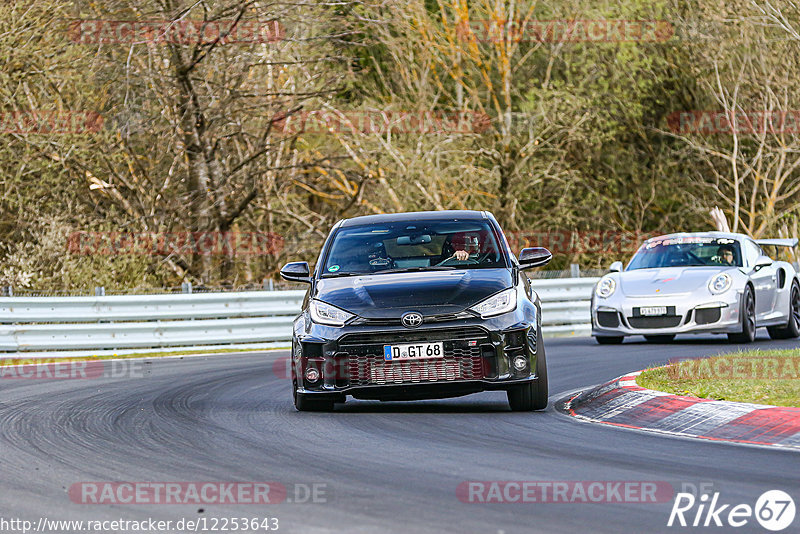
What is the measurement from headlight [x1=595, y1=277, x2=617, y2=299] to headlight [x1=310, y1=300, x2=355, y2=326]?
7926 millimetres

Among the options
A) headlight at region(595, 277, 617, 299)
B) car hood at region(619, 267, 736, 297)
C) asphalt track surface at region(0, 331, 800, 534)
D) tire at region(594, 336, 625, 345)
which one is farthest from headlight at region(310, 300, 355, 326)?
tire at region(594, 336, 625, 345)

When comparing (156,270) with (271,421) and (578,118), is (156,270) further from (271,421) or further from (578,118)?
(271,421)

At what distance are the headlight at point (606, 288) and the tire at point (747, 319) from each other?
1.64 meters

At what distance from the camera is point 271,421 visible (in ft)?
31.8

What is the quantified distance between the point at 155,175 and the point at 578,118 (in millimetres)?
10898

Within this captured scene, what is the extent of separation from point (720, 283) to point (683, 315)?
0.66 m

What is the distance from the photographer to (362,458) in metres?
7.55

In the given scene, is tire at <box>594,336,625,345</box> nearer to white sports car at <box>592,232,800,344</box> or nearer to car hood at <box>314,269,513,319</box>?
white sports car at <box>592,232,800,344</box>

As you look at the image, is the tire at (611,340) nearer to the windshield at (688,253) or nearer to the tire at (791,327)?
the windshield at (688,253)

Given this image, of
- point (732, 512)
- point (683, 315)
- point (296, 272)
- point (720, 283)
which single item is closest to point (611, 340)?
point (683, 315)

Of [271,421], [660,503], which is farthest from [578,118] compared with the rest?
[660,503]

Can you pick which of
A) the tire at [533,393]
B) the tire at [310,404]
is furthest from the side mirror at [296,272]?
the tire at [533,393]

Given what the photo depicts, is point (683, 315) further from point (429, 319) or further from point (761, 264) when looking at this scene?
point (429, 319)

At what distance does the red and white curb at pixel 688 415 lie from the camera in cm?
808
